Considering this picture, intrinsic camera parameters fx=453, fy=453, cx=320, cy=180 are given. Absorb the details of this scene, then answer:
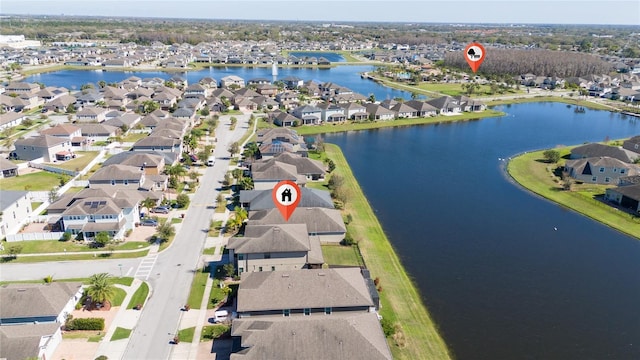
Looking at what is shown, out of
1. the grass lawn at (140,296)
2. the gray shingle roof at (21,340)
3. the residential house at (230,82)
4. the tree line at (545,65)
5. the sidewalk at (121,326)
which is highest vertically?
A: the tree line at (545,65)

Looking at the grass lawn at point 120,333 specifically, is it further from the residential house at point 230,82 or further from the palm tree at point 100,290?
the residential house at point 230,82

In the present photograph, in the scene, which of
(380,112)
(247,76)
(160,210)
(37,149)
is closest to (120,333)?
(160,210)

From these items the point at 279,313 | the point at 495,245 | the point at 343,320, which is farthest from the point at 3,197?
the point at 495,245

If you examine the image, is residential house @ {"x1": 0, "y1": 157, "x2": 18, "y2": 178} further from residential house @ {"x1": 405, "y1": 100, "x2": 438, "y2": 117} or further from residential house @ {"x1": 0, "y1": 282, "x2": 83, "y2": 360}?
residential house @ {"x1": 405, "y1": 100, "x2": 438, "y2": 117}

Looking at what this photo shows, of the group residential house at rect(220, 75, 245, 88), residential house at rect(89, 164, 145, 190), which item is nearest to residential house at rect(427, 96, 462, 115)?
residential house at rect(220, 75, 245, 88)

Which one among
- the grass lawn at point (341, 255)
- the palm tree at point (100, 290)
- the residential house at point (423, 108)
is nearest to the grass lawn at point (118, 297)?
the palm tree at point (100, 290)

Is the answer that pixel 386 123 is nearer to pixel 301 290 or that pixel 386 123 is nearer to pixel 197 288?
pixel 197 288
